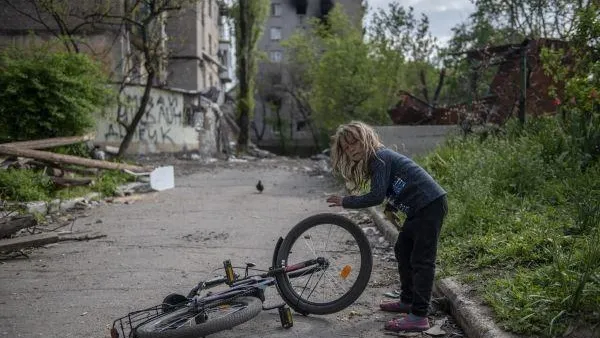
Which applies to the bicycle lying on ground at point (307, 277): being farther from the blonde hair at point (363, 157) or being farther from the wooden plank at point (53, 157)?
the wooden plank at point (53, 157)

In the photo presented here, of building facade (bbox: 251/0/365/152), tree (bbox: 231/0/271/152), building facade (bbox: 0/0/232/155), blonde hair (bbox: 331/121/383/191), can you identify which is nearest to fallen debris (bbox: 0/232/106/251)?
blonde hair (bbox: 331/121/383/191)

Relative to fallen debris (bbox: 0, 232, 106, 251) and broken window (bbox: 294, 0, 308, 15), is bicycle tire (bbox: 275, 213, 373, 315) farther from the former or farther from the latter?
broken window (bbox: 294, 0, 308, 15)

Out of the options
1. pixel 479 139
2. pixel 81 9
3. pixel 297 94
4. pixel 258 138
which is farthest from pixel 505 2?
pixel 258 138

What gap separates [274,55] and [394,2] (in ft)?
96.5

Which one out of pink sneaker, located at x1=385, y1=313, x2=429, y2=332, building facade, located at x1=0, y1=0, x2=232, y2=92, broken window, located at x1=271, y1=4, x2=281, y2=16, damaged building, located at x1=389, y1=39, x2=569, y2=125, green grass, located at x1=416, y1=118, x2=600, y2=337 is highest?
broken window, located at x1=271, y1=4, x2=281, y2=16

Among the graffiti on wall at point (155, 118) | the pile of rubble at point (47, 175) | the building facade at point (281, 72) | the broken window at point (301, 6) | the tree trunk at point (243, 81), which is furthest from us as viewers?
the broken window at point (301, 6)

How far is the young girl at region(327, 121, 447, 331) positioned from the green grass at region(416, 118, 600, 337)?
51 centimetres

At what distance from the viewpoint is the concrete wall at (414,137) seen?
13742mm

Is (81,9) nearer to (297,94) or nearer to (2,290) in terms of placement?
(2,290)

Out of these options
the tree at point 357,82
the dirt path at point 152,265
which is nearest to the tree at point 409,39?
the tree at point 357,82

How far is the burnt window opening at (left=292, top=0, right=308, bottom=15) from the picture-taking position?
196 feet

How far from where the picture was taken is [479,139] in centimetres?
1118

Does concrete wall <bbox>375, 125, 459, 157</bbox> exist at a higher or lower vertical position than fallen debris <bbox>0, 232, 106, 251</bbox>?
higher

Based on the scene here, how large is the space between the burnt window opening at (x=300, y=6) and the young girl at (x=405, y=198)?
57593 millimetres
